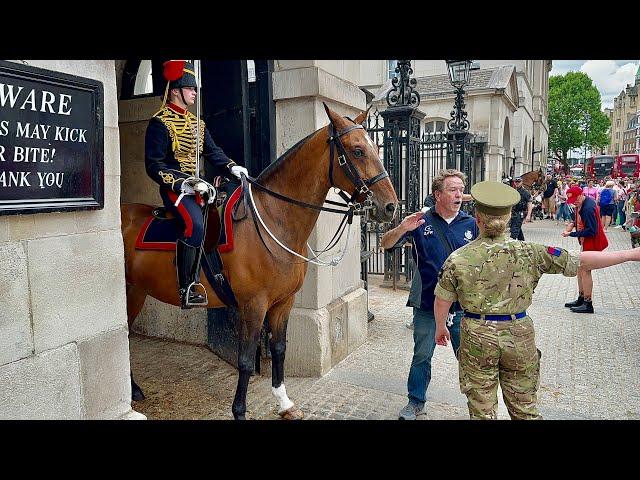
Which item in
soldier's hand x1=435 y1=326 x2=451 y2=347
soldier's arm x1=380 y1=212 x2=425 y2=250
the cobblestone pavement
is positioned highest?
soldier's arm x1=380 y1=212 x2=425 y2=250

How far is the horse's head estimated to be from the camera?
12.6ft

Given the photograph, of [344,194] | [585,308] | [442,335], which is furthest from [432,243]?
[585,308]

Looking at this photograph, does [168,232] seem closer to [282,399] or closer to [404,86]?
[282,399]

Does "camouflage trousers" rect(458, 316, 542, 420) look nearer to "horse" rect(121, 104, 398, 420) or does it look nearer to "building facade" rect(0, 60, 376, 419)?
"horse" rect(121, 104, 398, 420)

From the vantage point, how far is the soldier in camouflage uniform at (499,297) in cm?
295

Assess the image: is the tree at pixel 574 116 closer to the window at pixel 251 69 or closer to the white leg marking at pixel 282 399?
the window at pixel 251 69

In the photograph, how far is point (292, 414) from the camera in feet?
14.6

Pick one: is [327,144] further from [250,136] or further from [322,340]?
[322,340]

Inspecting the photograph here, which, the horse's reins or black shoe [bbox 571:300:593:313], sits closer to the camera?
the horse's reins

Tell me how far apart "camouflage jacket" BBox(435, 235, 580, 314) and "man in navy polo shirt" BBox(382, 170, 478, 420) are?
3.09 feet

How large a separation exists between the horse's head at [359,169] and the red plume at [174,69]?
125cm

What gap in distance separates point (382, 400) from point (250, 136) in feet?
10.1

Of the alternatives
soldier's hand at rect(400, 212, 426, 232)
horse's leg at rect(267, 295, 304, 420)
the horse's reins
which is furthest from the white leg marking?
soldier's hand at rect(400, 212, 426, 232)
